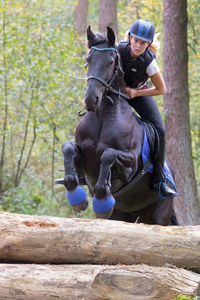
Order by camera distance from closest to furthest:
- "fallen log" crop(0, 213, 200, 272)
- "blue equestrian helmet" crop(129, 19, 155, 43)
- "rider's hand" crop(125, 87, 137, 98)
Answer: "fallen log" crop(0, 213, 200, 272)
"blue equestrian helmet" crop(129, 19, 155, 43)
"rider's hand" crop(125, 87, 137, 98)

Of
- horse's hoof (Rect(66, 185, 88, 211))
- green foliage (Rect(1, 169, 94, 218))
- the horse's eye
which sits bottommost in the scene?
green foliage (Rect(1, 169, 94, 218))

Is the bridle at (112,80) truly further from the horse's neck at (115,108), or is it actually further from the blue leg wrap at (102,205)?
the blue leg wrap at (102,205)

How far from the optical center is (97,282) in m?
3.70

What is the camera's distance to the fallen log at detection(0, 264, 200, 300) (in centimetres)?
369

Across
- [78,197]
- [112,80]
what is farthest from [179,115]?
[78,197]

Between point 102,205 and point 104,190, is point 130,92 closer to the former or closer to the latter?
point 104,190

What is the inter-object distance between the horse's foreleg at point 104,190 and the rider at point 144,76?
3.91 feet

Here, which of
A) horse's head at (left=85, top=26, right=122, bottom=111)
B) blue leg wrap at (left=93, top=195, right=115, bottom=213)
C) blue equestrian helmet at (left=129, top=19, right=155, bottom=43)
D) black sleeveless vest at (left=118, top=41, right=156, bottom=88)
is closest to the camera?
blue leg wrap at (left=93, top=195, right=115, bottom=213)

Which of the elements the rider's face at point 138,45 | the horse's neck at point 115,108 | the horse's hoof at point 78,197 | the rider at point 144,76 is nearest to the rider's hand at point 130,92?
the rider at point 144,76

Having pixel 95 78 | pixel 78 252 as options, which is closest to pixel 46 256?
pixel 78 252

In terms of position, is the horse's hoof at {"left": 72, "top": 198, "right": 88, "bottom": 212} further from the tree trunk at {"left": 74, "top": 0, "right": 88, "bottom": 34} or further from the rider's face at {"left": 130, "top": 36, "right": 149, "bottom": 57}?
the tree trunk at {"left": 74, "top": 0, "right": 88, "bottom": 34}

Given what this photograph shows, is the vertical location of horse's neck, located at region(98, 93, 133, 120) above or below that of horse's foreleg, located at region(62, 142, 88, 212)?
above

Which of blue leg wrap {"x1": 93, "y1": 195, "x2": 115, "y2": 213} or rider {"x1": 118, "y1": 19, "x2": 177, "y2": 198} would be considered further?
rider {"x1": 118, "y1": 19, "x2": 177, "y2": 198}

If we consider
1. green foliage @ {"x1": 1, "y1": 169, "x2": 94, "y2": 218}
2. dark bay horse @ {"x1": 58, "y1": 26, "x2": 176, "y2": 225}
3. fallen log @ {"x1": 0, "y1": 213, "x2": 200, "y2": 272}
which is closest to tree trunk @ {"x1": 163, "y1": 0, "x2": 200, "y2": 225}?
green foliage @ {"x1": 1, "y1": 169, "x2": 94, "y2": 218}
